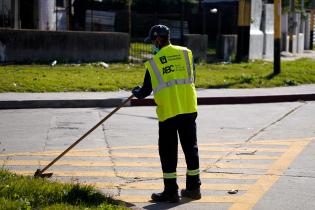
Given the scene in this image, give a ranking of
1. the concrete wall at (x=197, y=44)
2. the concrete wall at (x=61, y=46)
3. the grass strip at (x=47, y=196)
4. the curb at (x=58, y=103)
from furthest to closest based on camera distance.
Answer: the concrete wall at (x=197, y=44) → the concrete wall at (x=61, y=46) → the curb at (x=58, y=103) → the grass strip at (x=47, y=196)

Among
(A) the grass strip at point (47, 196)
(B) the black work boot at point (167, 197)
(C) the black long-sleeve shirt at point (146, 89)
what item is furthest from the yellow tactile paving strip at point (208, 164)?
(C) the black long-sleeve shirt at point (146, 89)

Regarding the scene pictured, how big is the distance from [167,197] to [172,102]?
987 mm

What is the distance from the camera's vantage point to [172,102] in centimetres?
746

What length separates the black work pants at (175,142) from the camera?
7.50 m

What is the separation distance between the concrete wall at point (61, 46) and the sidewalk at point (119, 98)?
374 cm

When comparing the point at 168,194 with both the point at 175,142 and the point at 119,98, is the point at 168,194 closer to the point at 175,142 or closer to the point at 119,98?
the point at 175,142

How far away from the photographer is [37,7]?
1043 inches

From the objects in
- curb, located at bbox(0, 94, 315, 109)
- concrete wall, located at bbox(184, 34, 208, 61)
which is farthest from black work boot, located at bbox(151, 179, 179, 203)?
concrete wall, located at bbox(184, 34, 208, 61)

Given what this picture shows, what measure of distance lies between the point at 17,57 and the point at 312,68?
9.08 meters

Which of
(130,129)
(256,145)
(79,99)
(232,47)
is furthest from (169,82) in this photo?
(232,47)

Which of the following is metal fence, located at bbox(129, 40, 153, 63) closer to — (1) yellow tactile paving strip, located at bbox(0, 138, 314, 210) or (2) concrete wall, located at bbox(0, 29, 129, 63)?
(2) concrete wall, located at bbox(0, 29, 129, 63)

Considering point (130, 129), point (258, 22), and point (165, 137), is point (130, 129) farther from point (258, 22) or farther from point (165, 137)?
point (258, 22)

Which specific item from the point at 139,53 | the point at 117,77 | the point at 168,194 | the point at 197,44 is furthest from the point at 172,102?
the point at 139,53

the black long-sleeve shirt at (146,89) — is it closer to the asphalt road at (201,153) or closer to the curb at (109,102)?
the asphalt road at (201,153)
